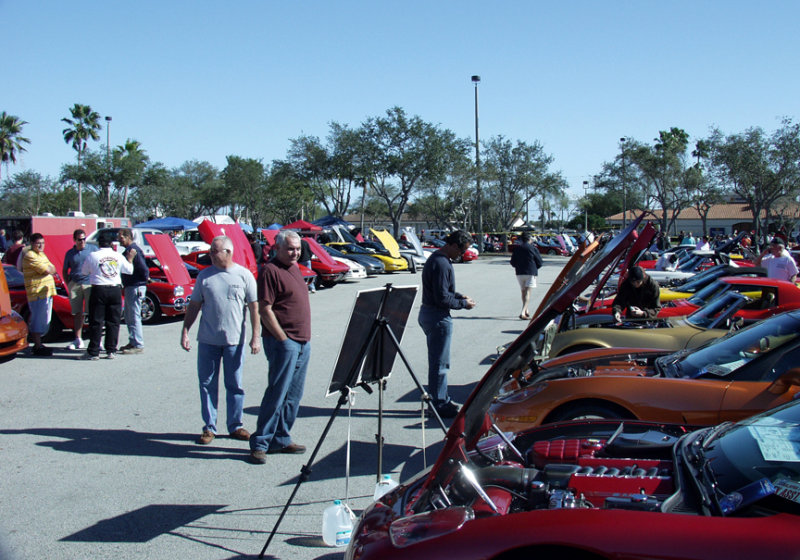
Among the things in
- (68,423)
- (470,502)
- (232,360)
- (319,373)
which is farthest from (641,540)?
(319,373)

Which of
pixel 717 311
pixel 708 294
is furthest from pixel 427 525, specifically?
pixel 708 294

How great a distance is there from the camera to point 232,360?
561 centimetres

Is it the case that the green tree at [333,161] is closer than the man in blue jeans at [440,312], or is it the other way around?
the man in blue jeans at [440,312]

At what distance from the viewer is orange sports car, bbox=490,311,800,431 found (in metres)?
4.30

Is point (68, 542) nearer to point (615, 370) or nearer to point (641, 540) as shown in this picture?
point (641, 540)

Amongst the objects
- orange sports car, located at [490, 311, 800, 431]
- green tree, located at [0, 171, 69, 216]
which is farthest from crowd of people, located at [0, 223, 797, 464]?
green tree, located at [0, 171, 69, 216]

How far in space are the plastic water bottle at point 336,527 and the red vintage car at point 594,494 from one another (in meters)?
0.65

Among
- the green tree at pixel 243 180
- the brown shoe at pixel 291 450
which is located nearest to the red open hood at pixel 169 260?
the brown shoe at pixel 291 450

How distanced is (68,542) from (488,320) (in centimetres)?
1055

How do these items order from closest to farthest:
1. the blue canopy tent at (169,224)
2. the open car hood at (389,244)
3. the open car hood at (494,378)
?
the open car hood at (494,378) < the open car hood at (389,244) < the blue canopy tent at (169,224)

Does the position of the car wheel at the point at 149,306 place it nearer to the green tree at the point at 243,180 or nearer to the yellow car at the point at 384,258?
the yellow car at the point at 384,258

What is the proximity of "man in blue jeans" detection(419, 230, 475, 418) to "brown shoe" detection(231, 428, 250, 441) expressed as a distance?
1812mm

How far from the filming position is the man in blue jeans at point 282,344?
517cm

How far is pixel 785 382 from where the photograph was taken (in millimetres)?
4062
